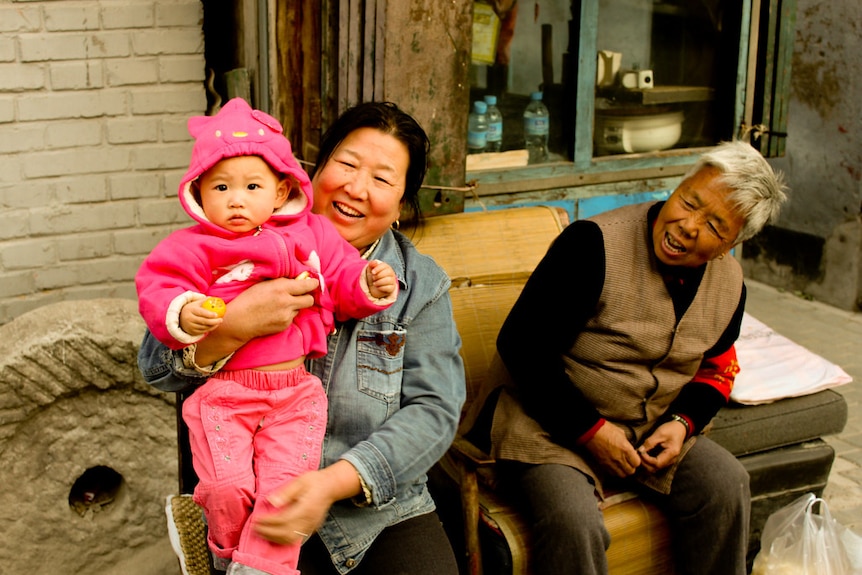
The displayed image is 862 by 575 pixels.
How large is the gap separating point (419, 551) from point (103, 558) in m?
1.56

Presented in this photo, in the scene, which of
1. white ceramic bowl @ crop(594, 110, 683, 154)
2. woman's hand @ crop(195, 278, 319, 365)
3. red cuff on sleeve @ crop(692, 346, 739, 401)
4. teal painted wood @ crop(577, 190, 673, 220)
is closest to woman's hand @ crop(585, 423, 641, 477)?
red cuff on sleeve @ crop(692, 346, 739, 401)

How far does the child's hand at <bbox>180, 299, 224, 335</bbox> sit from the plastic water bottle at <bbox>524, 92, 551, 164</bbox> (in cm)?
251

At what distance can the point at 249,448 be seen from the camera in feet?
6.58

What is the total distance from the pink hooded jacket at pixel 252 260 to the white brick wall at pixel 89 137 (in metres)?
1.61

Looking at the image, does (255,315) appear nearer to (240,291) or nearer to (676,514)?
(240,291)

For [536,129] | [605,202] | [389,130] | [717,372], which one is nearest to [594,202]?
[605,202]

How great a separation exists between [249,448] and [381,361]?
0.41 metres

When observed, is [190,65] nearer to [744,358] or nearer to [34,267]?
[34,267]

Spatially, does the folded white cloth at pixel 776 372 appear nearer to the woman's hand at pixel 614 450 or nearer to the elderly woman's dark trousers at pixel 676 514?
the elderly woman's dark trousers at pixel 676 514

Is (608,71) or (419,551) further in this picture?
(608,71)

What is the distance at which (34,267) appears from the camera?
3.52 m

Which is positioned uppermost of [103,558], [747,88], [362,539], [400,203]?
[747,88]

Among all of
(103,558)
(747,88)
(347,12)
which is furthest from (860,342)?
(103,558)

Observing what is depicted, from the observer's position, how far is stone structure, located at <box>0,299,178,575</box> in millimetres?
2990
